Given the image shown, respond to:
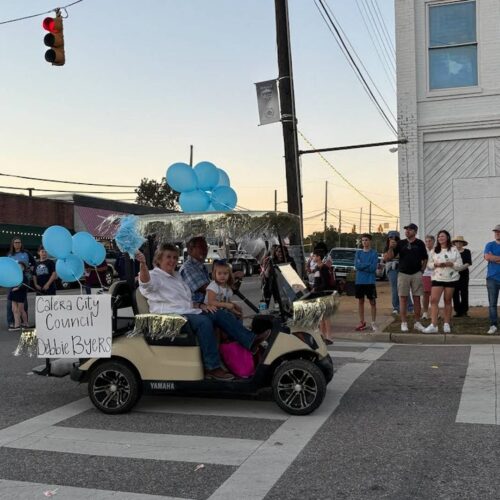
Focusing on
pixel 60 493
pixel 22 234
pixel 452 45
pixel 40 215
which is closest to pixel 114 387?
pixel 60 493

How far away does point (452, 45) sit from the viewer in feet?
45.5

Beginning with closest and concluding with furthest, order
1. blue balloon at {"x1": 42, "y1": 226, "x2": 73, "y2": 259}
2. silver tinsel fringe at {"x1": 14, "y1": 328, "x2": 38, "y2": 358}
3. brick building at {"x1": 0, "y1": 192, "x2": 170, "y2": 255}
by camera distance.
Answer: silver tinsel fringe at {"x1": 14, "y1": 328, "x2": 38, "y2": 358}, blue balloon at {"x1": 42, "y1": 226, "x2": 73, "y2": 259}, brick building at {"x1": 0, "y1": 192, "x2": 170, "y2": 255}

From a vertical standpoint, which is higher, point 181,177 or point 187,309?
point 181,177

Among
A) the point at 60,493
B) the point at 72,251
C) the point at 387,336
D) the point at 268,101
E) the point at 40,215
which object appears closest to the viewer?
the point at 60,493

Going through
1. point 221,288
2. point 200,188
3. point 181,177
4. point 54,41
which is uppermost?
point 54,41

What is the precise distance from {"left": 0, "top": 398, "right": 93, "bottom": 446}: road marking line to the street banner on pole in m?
7.48

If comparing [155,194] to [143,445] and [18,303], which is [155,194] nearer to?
[18,303]

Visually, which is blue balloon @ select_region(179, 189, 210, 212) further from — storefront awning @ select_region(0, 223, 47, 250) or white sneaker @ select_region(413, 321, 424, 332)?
storefront awning @ select_region(0, 223, 47, 250)

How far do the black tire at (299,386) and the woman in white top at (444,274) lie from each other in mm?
4971

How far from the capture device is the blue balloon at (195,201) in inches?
244

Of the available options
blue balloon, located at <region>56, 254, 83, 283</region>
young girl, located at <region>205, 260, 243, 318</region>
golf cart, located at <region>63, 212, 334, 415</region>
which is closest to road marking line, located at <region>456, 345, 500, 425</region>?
golf cart, located at <region>63, 212, 334, 415</region>

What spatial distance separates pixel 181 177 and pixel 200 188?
0.94 ft

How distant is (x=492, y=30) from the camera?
13.5 m

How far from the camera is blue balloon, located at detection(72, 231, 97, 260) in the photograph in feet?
20.4
